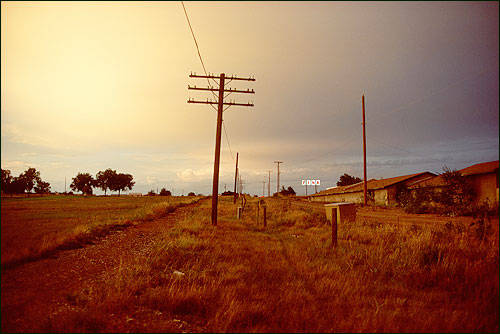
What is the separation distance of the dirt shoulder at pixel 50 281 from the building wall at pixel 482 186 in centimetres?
2578

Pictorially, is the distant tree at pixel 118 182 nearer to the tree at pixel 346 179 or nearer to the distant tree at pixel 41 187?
the distant tree at pixel 41 187

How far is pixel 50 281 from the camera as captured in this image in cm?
534

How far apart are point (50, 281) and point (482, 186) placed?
1122 inches

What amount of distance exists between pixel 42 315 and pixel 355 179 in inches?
3862

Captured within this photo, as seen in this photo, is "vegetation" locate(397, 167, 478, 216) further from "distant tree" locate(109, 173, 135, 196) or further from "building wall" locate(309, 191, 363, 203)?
"distant tree" locate(109, 173, 135, 196)

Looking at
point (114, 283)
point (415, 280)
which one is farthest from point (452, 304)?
point (114, 283)

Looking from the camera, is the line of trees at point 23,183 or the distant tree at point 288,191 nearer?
the line of trees at point 23,183

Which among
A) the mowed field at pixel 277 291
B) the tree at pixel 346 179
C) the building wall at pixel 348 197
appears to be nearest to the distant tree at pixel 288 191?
the tree at pixel 346 179

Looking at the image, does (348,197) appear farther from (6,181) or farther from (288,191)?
(288,191)

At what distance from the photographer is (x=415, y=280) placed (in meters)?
5.87

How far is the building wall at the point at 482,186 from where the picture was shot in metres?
20.6

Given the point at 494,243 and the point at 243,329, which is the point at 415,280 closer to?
the point at 494,243

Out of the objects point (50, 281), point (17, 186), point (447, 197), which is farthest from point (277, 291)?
point (447, 197)

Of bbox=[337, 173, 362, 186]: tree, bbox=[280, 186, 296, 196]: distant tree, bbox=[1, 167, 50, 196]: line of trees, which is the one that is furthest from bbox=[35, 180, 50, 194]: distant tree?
bbox=[280, 186, 296, 196]: distant tree
